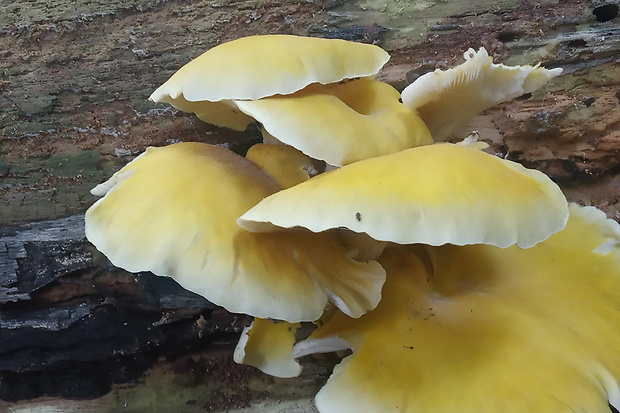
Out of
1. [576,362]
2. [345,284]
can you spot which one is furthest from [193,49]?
[576,362]

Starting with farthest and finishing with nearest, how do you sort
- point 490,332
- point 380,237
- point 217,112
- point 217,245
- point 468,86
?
point 217,112 → point 468,86 → point 490,332 → point 217,245 → point 380,237

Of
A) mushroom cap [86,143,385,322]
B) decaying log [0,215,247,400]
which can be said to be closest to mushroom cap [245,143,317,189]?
mushroom cap [86,143,385,322]

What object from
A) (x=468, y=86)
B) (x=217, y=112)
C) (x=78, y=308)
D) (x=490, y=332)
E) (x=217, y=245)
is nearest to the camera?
(x=217, y=245)

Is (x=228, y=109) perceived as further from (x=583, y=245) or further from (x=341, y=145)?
(x=583, y=245)

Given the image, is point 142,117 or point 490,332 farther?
point 142,117

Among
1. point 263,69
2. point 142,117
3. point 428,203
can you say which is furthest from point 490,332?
point 142,117

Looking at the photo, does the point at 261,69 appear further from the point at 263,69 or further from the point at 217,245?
the point at 217,245
